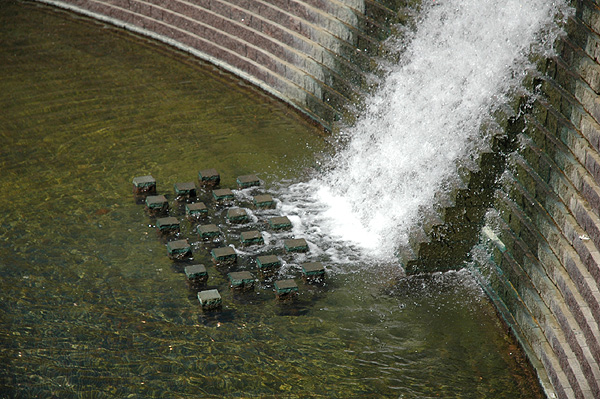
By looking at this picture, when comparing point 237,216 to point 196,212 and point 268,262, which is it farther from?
point 268,262

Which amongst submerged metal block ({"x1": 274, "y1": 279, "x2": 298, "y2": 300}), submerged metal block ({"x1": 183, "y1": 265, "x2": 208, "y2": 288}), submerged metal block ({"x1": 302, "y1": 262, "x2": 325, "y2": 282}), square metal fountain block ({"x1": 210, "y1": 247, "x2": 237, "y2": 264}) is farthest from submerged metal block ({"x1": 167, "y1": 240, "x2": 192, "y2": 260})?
submerged metal block ({"x1": 302, "y1": 262, "x2": 325, "y2": 282})

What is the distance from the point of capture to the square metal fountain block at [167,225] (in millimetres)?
7691

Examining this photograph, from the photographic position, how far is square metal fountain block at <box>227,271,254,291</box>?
6.87 m

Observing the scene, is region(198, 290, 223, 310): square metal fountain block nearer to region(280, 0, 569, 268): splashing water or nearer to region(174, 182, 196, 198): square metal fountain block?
region(280, 0, 569, 268): splashing water

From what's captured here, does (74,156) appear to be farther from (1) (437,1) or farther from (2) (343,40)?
(1) (437,1)

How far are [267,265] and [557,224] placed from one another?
8.71 feet

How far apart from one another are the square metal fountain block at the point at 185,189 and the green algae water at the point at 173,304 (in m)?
0.12

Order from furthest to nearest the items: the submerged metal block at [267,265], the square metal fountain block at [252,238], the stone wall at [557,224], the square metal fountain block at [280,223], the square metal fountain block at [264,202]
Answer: the square metal fountain block at [264,202], the square metal fountain block at [280,223], the square metal fountain block at [252,238], the submerged metal block at [267,265], the stone wall at [557,224]

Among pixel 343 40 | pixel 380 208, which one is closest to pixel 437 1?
pixel 343 40

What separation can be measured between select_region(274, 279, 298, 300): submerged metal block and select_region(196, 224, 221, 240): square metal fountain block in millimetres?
1154

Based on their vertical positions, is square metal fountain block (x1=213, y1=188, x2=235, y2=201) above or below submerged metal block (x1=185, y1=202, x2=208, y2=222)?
above

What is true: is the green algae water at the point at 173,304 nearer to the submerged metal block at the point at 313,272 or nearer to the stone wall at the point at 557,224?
the submerged metal block at the point at 313,272

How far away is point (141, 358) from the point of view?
235 inches

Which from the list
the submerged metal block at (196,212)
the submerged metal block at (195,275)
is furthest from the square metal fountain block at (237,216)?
the submerged metal block at (195,275)
